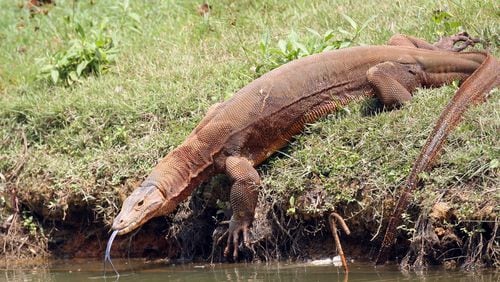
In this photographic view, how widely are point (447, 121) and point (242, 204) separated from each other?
1.50 m

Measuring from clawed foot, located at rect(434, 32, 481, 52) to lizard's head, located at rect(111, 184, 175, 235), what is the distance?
8.34 ft

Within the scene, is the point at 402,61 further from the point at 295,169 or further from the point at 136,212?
the point at 136,212

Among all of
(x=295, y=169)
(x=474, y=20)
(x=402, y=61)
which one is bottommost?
(x=295, y=169)

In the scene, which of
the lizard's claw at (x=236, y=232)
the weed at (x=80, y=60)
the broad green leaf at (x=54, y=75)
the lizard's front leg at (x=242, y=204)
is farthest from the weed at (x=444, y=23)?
the broad green leaf at (x=54, y=75)

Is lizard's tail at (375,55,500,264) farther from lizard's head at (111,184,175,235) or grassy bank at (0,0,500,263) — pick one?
lizard's head at (111,184,175,235)

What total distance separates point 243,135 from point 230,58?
1797mm

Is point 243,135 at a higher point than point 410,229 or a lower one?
higher

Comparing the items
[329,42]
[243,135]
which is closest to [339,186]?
[243,135]

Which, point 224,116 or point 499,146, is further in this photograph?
point 224,116

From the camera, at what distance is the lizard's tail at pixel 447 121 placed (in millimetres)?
6285

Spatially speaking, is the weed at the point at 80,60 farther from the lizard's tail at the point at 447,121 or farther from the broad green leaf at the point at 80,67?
the lizard's tail at the point at 447,121

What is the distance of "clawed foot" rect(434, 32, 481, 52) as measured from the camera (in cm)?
804

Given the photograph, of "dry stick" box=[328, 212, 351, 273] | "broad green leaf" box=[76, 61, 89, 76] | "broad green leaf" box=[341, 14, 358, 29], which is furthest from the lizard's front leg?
"broad green leaf" box=[76, 61, 89, 76]

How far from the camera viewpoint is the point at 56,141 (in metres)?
8.55
